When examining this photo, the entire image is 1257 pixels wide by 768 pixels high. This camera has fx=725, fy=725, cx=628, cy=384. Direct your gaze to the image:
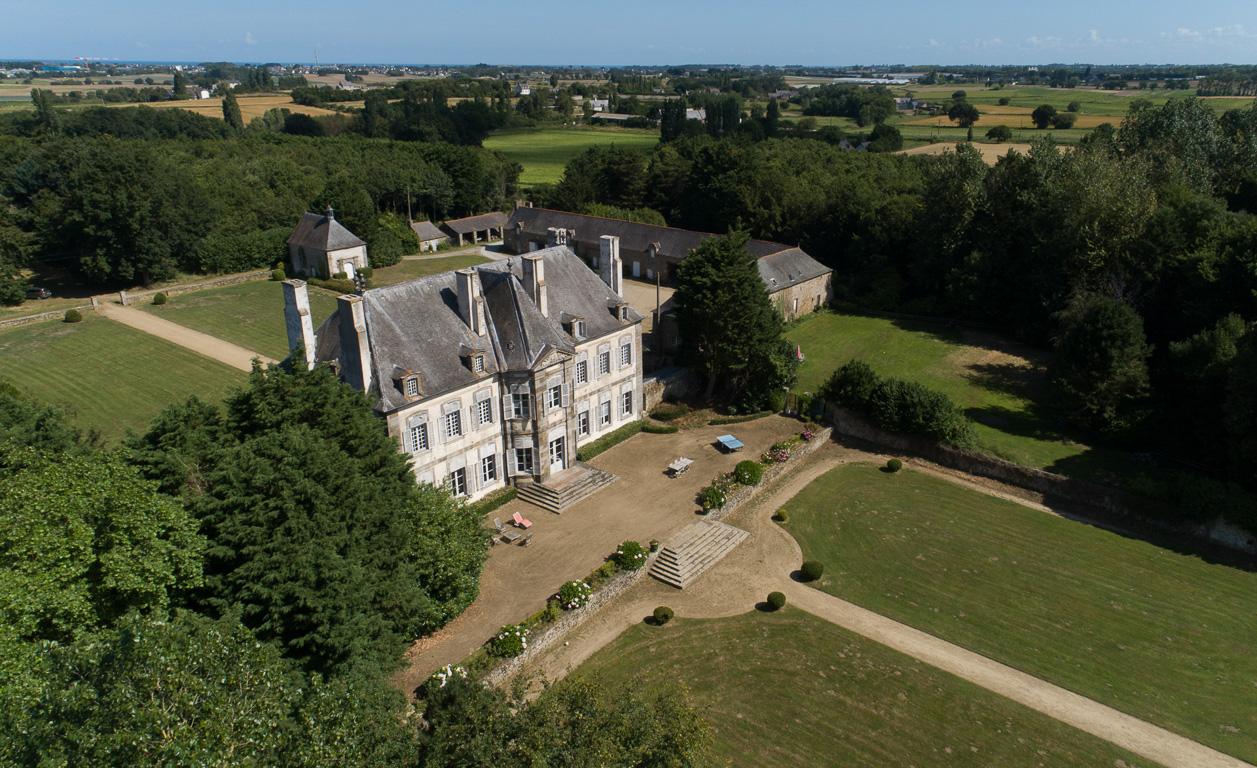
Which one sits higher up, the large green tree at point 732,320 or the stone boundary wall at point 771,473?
the large green tree at point 732,320

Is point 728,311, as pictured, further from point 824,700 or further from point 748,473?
point 824,700

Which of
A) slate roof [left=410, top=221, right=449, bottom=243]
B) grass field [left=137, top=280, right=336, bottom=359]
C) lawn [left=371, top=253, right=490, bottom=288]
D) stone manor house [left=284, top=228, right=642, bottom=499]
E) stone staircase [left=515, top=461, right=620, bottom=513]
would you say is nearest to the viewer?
stone manor house [left=284, top=228, right=642, bottom=499]

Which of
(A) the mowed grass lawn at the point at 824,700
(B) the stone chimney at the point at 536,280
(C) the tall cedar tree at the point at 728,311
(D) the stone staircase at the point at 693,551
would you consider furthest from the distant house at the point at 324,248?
(A) the mowed grass lawn at the point at 824,700

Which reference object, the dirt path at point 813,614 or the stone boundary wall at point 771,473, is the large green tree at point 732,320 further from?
the dirt path at point 813,614

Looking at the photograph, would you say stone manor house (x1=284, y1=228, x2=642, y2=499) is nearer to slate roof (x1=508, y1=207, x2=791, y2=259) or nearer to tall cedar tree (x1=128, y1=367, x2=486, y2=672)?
tall cedar tree (x1=128, y1=367, x2=486, y2=672)

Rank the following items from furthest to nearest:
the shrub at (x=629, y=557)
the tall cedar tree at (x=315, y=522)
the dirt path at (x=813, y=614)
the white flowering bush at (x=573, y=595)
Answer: the shrub at (x=629, y=557) < the white flowering bush at (x=573, y=595) < the dirt path at (x=813, y=614) < the tall cedar tree at (x=315, y=522)

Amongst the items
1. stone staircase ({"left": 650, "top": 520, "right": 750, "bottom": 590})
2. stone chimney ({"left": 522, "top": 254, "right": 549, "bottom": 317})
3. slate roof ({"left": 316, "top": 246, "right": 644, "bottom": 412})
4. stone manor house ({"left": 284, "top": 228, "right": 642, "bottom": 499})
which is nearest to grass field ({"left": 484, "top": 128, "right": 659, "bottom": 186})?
slate roof ({"left": 316, "top": 246, "right": 644, "bottom": 412})

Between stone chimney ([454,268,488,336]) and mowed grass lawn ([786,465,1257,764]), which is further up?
stone chimney ([454,268,488,336])
